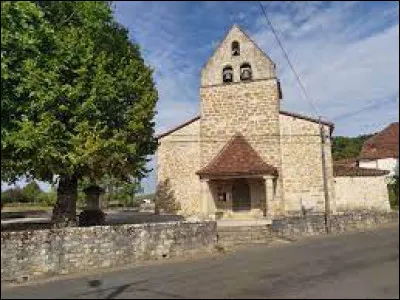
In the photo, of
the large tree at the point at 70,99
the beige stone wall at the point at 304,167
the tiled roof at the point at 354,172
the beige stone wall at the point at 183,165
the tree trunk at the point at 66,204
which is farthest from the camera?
the tiled roof at the point at 354,172

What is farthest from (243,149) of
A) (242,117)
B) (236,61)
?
(236,61)

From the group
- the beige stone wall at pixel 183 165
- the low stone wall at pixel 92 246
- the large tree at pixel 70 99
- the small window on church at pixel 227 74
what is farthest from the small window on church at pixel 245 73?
the low stone wall at pixel 92 246

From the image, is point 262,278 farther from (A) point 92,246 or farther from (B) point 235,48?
(B) point 235,48

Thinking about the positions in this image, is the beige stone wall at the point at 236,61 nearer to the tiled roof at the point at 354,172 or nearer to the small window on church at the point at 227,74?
the small window on church at the point at 227,74

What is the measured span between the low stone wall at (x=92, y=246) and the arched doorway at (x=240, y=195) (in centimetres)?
996

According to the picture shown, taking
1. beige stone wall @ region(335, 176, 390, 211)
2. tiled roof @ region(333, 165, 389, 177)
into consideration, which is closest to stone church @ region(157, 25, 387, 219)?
tiled roof @ region(333, 165, 389, 177)

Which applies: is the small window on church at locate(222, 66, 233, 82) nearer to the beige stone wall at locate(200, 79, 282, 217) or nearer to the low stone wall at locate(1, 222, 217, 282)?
Result: the beige stone wall at locate(200, 79, 282, 217)

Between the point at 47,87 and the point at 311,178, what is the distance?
59.6ft

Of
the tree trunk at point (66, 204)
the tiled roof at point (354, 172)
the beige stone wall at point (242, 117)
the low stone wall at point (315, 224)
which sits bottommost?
the low stone wall at point (315, 224)

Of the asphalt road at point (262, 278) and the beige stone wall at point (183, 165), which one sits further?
the beige stone wall at point (183, 165)

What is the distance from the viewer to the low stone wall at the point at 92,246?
1477 centimetres

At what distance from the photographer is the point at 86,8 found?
62.7 feet

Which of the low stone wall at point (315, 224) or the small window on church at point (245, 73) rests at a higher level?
the small window on church at point (245, 73)

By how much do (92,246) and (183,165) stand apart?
15317 mm
